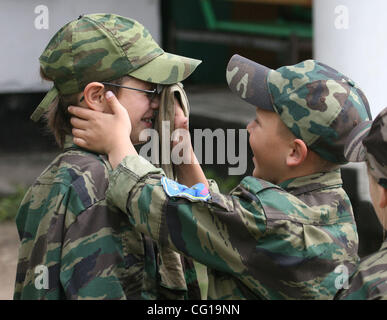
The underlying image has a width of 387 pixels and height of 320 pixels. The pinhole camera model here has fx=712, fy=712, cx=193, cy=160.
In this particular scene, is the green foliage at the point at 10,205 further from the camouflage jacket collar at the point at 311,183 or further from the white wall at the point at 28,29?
the camouflage jacket collar at the point at 311,183

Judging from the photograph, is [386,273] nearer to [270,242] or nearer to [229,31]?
[270,242]

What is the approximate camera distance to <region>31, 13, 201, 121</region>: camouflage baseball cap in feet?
6.88

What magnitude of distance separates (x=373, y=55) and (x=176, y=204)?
2989mm

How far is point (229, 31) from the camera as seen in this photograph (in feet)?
A: 26.7

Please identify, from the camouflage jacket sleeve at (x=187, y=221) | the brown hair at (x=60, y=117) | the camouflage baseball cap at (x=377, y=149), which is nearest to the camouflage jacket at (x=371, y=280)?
the camouflage baseball cap at (x=377, y=149)

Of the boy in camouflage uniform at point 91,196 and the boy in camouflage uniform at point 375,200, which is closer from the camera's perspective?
the boy in camouflage uniform at point 375,200

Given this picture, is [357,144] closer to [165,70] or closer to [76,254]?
[165,70]

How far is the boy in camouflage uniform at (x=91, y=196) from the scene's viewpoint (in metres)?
1.97

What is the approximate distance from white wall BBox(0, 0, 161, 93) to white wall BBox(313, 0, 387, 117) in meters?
3.11

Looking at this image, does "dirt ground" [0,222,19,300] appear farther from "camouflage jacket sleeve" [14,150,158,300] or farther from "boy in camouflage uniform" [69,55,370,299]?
"boy in camouflage uniform" [69,55,370,299]

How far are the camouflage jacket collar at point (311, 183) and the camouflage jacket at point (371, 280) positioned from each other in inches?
14.5

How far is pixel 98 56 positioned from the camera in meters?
2.10

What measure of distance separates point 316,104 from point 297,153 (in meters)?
0.17

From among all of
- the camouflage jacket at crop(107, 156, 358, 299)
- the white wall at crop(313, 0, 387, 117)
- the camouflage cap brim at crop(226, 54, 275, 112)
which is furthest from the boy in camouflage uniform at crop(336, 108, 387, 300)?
the white wall at crop(313, 0, 387, 117)
